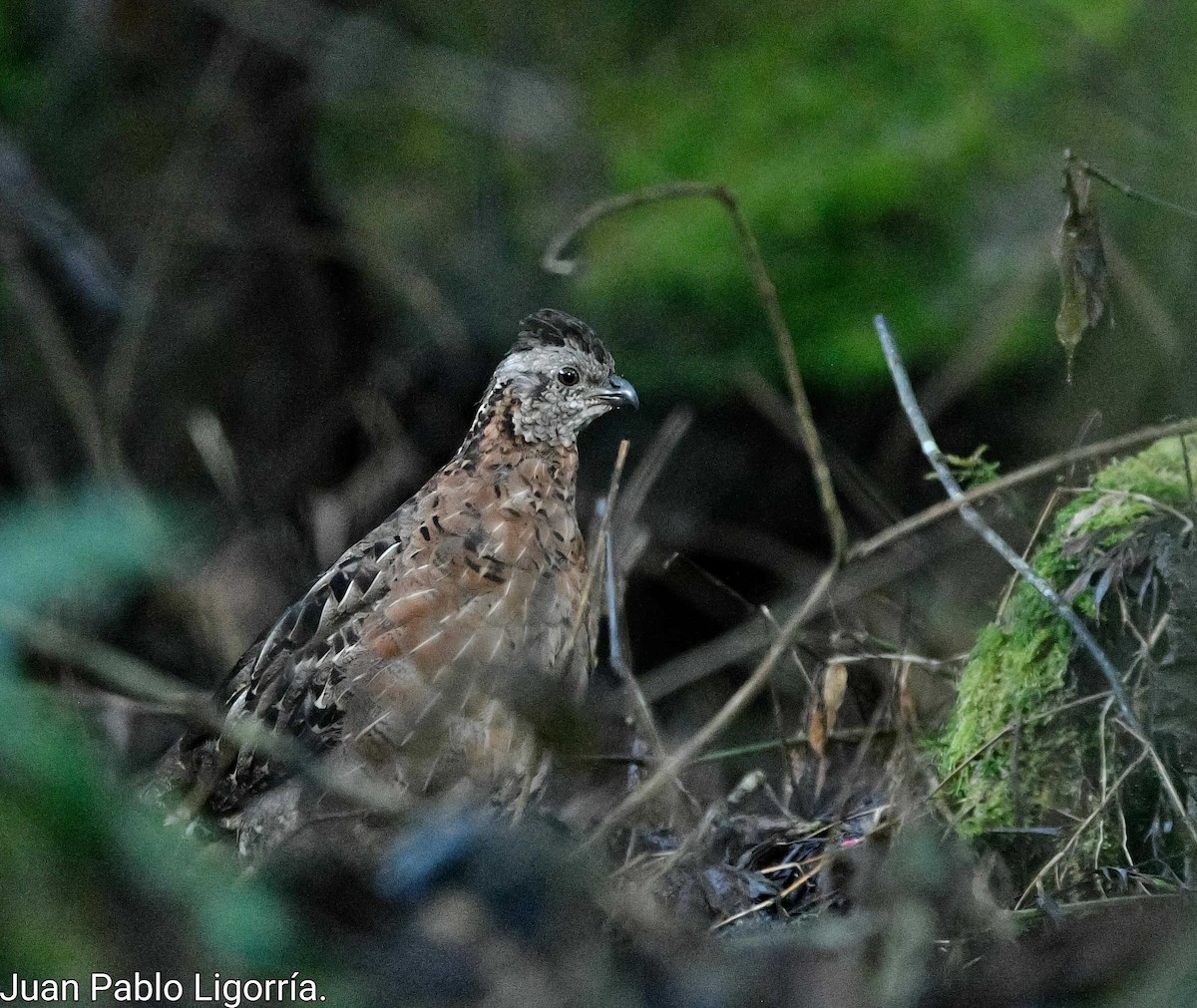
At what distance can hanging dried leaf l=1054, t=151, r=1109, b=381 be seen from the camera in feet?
10.6

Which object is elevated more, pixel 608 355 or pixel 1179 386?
pixel 1179 386

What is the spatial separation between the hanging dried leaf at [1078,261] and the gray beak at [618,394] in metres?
1.73

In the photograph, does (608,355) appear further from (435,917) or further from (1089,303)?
(435,917)

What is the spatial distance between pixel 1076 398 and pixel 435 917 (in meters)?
3.08

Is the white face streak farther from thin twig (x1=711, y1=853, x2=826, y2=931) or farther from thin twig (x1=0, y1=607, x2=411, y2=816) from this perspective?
thin twig (x1=0, y1=607, x2=411, y2=816)

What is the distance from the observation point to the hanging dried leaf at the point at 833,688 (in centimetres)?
414

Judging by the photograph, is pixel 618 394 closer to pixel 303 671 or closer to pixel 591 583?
pixel 591 583

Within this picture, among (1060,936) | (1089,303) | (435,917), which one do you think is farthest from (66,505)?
(1089,303)

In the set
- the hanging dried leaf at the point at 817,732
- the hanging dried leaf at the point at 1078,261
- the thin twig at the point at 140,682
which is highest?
the hanging dried leaf at the point at 1078,261

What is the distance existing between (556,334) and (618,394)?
0.88 feet

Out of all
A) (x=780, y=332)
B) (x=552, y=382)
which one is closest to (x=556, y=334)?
(x=552, y=382)

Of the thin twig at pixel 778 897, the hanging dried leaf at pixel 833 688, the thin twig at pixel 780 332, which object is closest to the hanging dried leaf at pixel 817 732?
the hanging dried leaf at pixel 833 688

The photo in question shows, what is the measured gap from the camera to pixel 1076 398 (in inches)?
176

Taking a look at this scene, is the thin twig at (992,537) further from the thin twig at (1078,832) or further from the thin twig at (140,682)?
the thin twig at (140,682)
